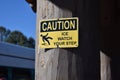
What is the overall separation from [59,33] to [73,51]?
0.47 ft

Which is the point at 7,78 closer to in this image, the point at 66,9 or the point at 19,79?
the point at 19,79

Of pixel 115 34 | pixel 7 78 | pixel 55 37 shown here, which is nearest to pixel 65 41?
pixel 55 37

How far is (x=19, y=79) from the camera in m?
15.5

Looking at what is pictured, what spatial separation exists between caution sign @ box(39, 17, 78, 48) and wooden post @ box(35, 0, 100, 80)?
3 centimetres

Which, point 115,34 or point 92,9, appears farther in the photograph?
point 115,34

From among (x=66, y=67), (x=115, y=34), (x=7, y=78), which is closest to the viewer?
(x=66, y=67)

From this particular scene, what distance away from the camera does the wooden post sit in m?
2.45

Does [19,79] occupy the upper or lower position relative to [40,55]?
lower

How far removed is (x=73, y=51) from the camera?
2461 mm

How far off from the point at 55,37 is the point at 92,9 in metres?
0.30

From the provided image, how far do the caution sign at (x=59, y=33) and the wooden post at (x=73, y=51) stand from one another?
1.2 inches

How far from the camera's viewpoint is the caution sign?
2.47 metres

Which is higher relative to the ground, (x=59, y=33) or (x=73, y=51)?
(x=59, y=33)

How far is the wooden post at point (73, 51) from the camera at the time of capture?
245 centimetres
